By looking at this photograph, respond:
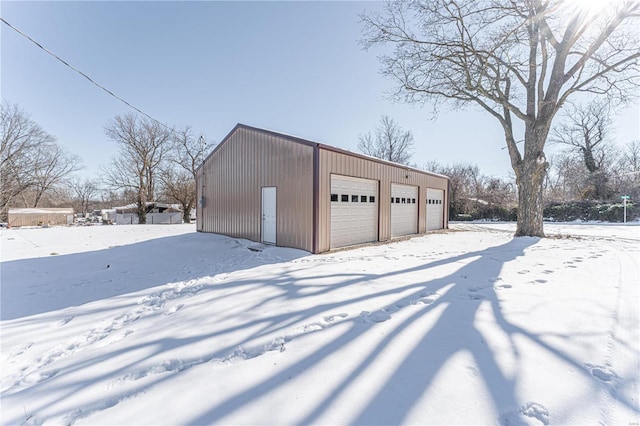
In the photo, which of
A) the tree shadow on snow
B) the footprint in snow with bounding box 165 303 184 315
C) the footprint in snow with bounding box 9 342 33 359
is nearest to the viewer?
the footprint in snow with bounding box 9 342 33 359

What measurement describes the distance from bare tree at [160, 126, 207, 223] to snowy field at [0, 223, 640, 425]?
21.1 metres

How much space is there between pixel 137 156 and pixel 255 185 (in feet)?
63.7

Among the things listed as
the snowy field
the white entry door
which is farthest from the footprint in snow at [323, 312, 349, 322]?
the white entry door

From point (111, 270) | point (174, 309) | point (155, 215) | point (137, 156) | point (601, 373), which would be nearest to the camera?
point (601, 373)

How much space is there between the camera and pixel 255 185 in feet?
29.4

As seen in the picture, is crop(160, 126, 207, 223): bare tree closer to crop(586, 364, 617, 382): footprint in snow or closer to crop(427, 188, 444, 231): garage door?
crop(427, 188, 444, 231): garage door

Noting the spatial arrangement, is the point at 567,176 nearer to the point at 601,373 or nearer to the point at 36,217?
the point at 601,373

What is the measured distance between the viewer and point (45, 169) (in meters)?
25.5

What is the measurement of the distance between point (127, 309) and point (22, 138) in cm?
3161

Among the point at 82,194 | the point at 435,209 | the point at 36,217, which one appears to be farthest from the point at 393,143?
the point at 82,194

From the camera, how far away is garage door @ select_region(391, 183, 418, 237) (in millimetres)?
10742

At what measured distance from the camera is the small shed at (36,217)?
1908 cm

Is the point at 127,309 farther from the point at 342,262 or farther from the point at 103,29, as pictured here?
the point at 103,29

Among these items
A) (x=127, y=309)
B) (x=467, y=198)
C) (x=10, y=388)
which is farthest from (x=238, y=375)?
(x=467, y=198)
